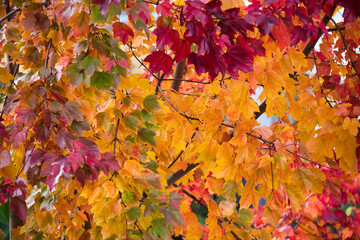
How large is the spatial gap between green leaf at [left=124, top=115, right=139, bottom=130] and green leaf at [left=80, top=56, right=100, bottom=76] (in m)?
0.31

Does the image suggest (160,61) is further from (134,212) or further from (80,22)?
(134,212)

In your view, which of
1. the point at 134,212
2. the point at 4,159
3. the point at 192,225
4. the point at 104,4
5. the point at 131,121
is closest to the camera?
the point at 104,4

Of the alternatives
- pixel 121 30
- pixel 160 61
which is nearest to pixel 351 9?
pixel 160 61

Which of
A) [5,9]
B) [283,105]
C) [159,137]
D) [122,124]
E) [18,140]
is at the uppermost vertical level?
[5,9]

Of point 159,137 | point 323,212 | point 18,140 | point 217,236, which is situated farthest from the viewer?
point 323,212

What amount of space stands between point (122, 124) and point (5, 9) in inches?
38.5

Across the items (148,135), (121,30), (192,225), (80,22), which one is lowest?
(192,225)

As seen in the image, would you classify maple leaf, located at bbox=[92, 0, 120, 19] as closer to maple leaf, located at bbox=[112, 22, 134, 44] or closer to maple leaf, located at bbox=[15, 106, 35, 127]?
maple leaf, located at bbox=[112, 22, 134, 44]

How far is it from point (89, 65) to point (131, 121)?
0.33 m

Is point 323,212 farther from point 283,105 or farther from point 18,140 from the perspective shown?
point 18,140

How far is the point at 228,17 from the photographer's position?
1246 millimetres

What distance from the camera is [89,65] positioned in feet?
3.92

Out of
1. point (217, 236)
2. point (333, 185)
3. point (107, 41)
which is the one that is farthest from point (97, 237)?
point (333, 185)

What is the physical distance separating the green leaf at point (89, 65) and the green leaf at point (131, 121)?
0.31 m
